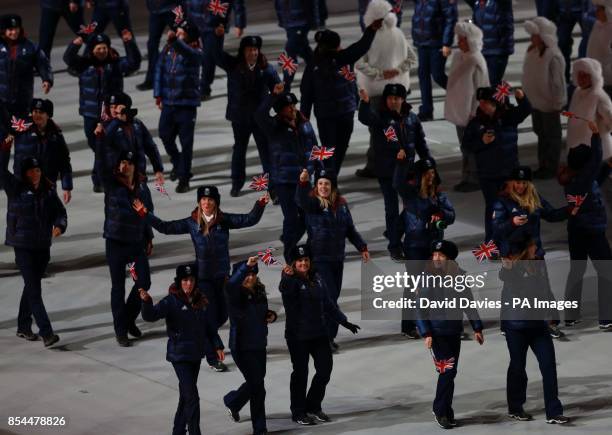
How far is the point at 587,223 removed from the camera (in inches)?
591

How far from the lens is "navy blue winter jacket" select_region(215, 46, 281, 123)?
18.1 m

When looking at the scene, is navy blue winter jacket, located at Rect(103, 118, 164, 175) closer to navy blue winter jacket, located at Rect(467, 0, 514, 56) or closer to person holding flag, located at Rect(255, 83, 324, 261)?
person holding flag, located at Rect(255, 83, 324, 261)

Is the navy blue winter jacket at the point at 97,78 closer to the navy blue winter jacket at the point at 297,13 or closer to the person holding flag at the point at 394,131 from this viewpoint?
the person holding flag at the point at 394,131

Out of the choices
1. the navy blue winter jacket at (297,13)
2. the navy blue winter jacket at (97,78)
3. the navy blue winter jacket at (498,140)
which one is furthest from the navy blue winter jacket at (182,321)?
the navy blue winter jacket at (297,13)

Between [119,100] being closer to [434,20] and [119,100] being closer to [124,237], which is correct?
[124,237]

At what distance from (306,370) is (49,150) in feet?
14.4

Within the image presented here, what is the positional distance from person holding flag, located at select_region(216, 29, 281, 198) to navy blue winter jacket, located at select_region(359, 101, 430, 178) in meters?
1.69

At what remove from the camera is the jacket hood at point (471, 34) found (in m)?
18.8

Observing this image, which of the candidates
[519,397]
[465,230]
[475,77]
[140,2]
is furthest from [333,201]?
[140,2]

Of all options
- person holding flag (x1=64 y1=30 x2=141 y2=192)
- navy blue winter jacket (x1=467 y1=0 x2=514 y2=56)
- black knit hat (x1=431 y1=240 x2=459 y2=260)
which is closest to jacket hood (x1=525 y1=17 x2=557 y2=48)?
navy blue winter jacket (x1=467 y1=0 x2=514 y2=56)

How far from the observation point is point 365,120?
16656 mm

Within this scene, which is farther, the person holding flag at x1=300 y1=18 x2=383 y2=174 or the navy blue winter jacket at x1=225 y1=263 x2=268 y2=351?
the person holding flag at x1=300 y1=18 x2=383 y2=174

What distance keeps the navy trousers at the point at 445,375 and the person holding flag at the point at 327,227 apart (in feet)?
4.67

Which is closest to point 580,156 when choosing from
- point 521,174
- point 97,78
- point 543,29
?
point 521,174
